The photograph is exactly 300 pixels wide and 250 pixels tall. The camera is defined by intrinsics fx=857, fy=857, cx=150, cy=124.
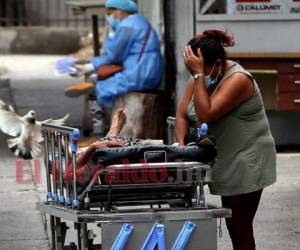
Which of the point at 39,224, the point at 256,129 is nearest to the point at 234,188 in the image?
the point at 256,129

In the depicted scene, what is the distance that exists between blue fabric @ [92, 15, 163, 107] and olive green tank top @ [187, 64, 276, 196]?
4763 mm

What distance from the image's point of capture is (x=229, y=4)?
28.8ft

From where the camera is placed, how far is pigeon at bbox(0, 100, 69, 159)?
545 centimetres

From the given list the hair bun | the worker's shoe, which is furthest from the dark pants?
the worker's shoe

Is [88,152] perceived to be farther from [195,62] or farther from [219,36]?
[219,36]

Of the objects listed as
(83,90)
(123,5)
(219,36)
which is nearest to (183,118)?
(219,36)

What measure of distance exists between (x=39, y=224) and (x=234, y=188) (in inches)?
101

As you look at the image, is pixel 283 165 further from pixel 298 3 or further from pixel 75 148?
pixel 75 148

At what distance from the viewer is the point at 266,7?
8.72 metres

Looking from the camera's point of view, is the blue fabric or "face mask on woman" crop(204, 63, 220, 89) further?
the blue fabric

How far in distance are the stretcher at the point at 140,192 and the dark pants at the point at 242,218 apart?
0.31 metres

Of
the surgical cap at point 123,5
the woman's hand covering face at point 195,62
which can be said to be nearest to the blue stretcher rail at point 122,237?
the woman's hand covering face at point 195,62

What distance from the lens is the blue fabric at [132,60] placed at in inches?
366

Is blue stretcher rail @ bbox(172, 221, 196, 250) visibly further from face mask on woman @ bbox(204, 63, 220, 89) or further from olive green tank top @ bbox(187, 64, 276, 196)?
face mask on woman @ bbox(204, 63, 220, 89)
